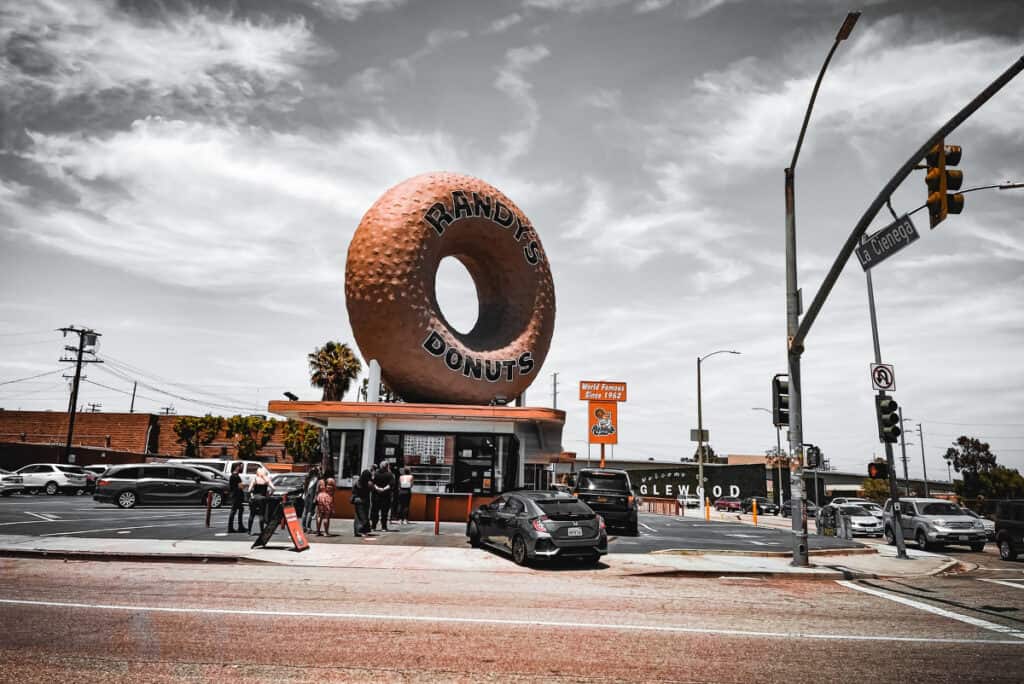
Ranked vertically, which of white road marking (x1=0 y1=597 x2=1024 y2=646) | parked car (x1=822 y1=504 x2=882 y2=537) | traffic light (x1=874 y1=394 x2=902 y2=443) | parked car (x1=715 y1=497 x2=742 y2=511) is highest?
traffic light (x1=874 y1=394 x2=902 y2=443)

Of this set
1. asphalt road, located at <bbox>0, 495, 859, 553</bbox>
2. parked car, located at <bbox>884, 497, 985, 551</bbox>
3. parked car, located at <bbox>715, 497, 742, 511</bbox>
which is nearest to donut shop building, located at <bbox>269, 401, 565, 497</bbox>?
asphalt road, located at <bbox>0, 495, 859, 553</bbox>

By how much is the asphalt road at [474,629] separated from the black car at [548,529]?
1589 mm

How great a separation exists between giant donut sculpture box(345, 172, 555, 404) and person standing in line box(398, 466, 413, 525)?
3.13 metres

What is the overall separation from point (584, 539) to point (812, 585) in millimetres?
4389

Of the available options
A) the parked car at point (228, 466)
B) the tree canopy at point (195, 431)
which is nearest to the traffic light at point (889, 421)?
the parked car at point (228, 466)

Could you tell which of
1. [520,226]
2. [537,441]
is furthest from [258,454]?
[520,226]

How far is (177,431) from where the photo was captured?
58469mm

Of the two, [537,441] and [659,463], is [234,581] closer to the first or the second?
[537,441]

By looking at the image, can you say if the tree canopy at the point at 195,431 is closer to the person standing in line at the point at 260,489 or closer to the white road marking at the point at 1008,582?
the person standing in line at the point at 260,489

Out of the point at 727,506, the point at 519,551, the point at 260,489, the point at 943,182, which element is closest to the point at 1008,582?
the point at 943,182

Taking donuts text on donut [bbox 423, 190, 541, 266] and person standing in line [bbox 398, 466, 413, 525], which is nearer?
person standing in line [bbox 398, 466, 413, 525]

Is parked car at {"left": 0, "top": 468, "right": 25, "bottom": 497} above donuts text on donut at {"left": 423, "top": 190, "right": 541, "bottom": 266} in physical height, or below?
below

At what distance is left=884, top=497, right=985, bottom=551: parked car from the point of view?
20797mm

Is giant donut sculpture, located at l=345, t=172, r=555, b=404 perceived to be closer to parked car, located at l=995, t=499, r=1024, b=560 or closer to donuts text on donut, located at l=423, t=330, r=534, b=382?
donuts text on donut, located at l=423, t=330, r=534, b=382
